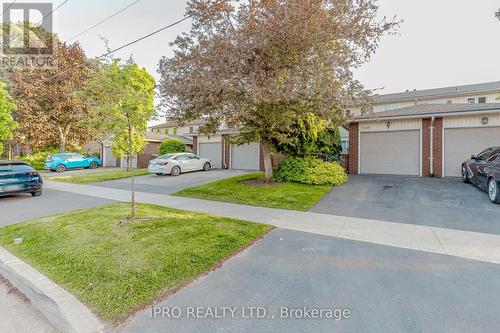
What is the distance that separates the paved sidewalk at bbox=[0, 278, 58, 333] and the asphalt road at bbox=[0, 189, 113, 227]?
13.9 ft

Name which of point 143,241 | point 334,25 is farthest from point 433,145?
point 143,241

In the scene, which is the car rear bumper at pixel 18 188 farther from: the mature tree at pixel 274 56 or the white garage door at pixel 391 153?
the white garage door at pixel 391 153

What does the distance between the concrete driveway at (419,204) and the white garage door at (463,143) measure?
1.07m

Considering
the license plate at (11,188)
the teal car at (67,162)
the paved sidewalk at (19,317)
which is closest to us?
the paved sidewalk at (19,317)

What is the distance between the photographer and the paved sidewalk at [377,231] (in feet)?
13.9

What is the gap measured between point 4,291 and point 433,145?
14403 mm

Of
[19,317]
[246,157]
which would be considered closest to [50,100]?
[246,157]

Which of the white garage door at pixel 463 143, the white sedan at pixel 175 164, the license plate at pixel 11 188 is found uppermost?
the white garage door at pixel 463 143

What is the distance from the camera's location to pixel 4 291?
11.0 feet

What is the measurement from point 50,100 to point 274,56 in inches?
947

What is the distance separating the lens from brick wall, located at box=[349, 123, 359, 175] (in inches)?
531

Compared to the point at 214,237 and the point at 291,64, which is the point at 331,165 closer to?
the point at 291,64

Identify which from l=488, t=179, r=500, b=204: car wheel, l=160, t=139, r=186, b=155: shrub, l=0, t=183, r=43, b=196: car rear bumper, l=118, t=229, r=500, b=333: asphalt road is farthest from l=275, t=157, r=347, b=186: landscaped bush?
l=160, t=139, r=186, b=155: shrub

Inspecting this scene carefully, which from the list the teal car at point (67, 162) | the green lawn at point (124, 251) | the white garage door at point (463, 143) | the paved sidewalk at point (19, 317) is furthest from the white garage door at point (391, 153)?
the teal car at point (67, 162)
